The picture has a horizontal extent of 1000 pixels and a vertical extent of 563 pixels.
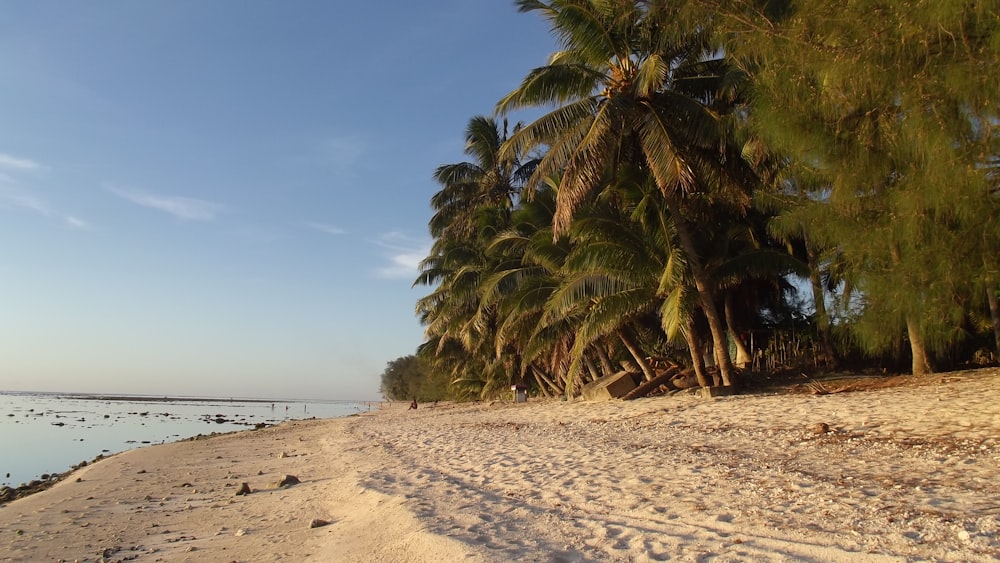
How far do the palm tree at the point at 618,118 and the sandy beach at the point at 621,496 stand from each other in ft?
14.9

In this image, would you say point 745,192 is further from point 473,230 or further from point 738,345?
point 473,230

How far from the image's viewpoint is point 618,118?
13.4 m

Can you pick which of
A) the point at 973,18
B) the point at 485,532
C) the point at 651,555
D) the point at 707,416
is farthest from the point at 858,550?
the point at 707,416

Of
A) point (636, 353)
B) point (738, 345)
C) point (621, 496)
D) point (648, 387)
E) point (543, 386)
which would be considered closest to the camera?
point (621, 496)

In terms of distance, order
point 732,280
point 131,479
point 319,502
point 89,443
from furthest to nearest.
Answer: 1. point 89,443
2. point 732,280
3. point 131,479
4. point 319,502

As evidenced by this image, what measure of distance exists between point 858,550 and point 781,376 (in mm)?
12553

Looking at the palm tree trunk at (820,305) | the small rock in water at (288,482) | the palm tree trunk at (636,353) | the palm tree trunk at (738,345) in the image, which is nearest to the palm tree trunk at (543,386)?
the palm tree trunk at (636,353)

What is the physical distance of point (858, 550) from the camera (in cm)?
372

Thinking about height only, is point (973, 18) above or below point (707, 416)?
above

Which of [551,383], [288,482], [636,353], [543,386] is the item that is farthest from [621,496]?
[543,386]

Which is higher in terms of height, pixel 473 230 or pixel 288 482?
pixel 473 230

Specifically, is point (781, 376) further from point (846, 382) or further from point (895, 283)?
point (895, 283)

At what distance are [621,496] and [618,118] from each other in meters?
9.56

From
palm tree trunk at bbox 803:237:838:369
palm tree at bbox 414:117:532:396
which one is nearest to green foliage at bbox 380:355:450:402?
palm tree at bbox 414:117:532:396
